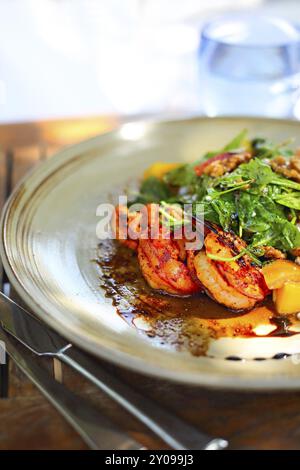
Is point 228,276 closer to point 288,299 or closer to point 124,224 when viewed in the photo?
point 288,299

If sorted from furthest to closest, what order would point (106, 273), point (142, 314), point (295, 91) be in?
1. point (295, 91)
2. point (106, 273)
3. point (142, 314)

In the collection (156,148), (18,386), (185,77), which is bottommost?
(18,386)

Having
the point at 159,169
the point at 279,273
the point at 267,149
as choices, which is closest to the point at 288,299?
the point at 279,273

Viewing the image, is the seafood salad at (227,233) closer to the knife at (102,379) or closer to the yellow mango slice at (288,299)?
the yellow mango slice at (288,299)

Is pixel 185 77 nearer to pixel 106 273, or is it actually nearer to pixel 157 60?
pixel 157 60

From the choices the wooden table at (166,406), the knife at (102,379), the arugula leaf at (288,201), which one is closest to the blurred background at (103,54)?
the arugula leaf at (288,201)
